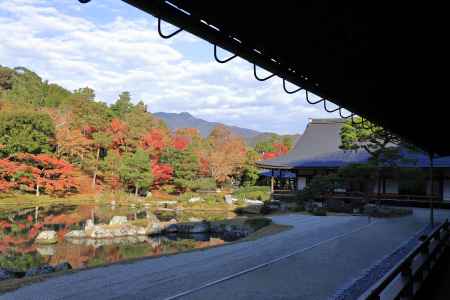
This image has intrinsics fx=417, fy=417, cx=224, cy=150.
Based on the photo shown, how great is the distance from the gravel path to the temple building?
8470 millimetres

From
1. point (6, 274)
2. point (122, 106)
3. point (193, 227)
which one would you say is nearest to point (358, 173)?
point (193, 227)

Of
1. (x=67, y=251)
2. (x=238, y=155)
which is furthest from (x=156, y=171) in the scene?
(x=67, y=251)

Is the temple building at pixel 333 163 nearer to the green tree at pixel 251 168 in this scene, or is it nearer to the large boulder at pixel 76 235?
the green tree at pixel 251 168

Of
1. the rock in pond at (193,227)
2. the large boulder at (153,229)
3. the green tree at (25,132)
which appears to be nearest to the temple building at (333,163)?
the rock in pond at (193,227)

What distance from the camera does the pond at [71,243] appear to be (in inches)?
423

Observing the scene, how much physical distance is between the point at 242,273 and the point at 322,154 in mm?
18415

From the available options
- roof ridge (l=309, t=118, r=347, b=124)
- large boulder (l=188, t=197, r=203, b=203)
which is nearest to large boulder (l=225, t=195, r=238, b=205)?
large boulder (l=188, t=197, r=203, b=203)

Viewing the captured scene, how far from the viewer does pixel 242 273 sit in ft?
20.7

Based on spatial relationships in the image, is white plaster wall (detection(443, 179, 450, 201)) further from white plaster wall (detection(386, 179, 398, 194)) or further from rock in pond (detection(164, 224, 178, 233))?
rock in pond (detection(164, 224, 178, 233))

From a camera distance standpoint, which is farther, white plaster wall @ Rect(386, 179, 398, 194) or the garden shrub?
the garden shrub

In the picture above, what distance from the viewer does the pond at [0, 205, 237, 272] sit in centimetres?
1073

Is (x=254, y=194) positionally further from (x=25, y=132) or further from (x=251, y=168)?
(x=25, y=132)

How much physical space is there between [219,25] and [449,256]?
6934 mm

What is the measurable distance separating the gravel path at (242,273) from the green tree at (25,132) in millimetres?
18804
